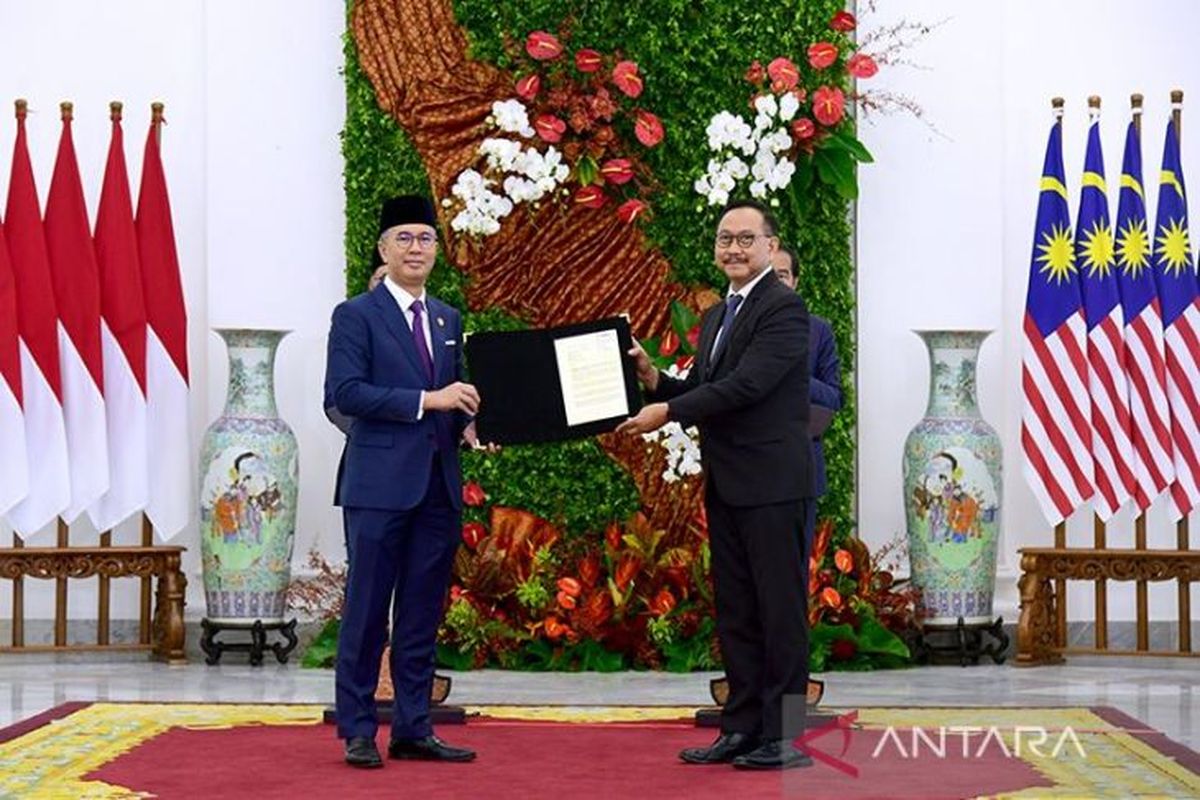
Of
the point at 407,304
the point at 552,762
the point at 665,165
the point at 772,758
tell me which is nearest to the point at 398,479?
the point at 407,304

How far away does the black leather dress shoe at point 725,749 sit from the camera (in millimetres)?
Result: 6633

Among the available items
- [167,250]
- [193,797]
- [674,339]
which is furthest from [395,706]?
[167,250]

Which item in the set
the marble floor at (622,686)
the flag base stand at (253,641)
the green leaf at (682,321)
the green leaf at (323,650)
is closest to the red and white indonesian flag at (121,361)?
the flag base stand at (253,641)

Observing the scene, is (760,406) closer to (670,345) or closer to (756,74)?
(670,345)

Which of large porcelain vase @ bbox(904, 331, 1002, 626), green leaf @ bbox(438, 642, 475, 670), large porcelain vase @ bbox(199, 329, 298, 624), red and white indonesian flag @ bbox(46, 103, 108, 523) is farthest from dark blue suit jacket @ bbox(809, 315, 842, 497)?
red and white indonesian flag @ bbox(46, 103, 108, 523)

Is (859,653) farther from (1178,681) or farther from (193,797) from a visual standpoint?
(193,797)

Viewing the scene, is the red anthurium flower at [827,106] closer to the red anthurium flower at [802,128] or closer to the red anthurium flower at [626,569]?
the red anthurium flower at [802,128]

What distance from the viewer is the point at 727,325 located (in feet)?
22.1

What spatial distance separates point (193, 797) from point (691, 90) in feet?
17.0

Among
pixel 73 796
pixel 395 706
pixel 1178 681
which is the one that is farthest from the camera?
pixel 1178 681

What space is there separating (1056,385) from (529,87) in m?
2.75

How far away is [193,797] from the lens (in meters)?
6.00

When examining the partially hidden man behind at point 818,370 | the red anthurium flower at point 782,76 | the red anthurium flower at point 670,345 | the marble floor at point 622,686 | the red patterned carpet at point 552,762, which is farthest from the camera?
the red anthurium flower at point 782,76

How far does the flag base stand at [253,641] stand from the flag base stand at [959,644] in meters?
2.82
